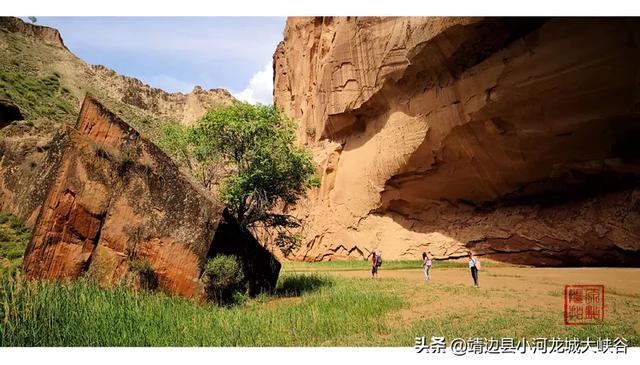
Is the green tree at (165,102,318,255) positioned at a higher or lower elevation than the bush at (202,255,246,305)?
higher

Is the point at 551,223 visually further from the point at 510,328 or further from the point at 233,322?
the point at 233,322

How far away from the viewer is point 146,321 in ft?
22.0

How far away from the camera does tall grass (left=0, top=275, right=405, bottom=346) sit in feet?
19.5

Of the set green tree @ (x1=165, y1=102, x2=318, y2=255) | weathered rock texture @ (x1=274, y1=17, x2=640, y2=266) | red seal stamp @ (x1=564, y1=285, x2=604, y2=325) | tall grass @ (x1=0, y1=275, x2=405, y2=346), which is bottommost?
tall grass @ (x1=0, y1=275, x2=405, y2=346)

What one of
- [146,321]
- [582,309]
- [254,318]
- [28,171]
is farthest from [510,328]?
[28,171]

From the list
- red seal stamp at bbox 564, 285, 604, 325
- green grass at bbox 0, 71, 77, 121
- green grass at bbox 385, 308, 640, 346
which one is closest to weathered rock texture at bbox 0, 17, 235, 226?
green grass at bbox 0, 71, 77, 121

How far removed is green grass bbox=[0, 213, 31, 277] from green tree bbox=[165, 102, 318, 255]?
5421mm

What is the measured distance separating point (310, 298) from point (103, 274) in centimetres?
486

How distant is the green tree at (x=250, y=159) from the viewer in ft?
44.1

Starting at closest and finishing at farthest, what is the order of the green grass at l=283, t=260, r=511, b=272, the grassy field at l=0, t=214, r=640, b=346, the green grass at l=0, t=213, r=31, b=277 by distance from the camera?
the grassy field at l=0, t=214, r=640, b=346 → the green grass at l=0, t=213, r=31, b=277 → the green grass at l=283, t=260, r=511, b=272

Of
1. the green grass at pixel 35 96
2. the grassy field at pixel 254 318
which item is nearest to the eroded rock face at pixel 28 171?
the grassy field at pixel 254 318

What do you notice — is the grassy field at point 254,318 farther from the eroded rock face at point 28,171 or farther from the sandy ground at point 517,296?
the eroded rock face at point 28,171

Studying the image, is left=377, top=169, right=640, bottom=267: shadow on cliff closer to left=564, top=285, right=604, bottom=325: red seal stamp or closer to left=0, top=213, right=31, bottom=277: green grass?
left=564, top=285, right=604, bottom=325: red seal stamp

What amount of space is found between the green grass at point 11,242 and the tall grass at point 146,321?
3.38 ft
